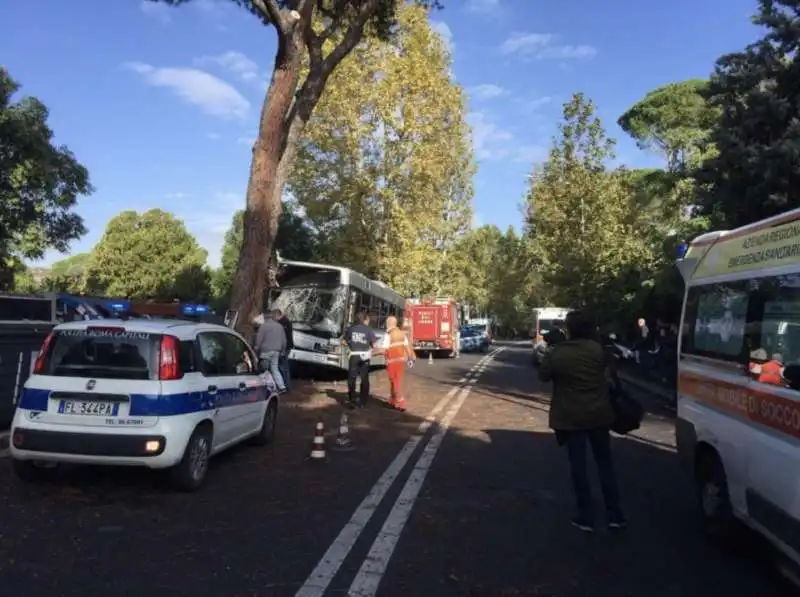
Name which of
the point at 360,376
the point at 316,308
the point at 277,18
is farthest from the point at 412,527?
the point at 316,308

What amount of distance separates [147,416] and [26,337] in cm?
428

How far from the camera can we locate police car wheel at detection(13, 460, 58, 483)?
715 centimetres

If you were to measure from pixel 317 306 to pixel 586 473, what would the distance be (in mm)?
13751

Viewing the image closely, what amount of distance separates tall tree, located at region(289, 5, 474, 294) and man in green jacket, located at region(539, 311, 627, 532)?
26736 mm

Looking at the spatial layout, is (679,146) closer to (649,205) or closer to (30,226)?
(649,205)

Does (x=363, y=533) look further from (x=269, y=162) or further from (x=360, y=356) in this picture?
(x=269, y=162)

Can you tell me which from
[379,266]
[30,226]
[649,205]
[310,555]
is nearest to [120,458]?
[310,555]

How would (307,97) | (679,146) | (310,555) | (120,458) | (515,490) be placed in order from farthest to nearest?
(679,146) → (307,97) → (515,490) → (120,458) → (310,555)

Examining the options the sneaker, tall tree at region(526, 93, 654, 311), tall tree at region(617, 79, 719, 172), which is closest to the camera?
the sneaker

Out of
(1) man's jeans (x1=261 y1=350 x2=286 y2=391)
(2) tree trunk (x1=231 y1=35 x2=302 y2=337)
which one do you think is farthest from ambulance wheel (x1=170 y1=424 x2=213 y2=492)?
(2) tree trunk (x1=231 y1=35 x2=302 y2=337)

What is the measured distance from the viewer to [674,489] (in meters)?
7.67

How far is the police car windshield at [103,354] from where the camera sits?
6.86 m

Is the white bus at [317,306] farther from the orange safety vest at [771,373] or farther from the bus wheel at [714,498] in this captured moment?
the orange safety vest at [771,373]

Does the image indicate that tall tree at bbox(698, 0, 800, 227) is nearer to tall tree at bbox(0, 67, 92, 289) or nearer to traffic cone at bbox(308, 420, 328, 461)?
traffic cone at bbox(308, 420, 328, 461)
